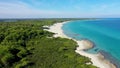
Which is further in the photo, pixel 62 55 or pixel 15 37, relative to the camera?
pixel 15 37

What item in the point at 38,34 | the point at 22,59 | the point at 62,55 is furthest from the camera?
the point at 38,34

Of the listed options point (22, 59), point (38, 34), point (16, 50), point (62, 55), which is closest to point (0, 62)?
point (22, 59)

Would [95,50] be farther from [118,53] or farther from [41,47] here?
[41,47]

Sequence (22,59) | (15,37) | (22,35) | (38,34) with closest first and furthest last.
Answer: (22,59)
(15,37)
(22,35)
(38,34)

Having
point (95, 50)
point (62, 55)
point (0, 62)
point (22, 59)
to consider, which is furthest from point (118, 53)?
point (0, 62)

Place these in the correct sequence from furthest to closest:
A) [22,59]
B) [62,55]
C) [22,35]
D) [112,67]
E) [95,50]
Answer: [22,35]
[95,50]
[62,55]
[22,59]
[112,67]

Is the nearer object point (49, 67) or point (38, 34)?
point (49, 67)

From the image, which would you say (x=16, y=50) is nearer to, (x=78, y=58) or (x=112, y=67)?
(x=78, y=58)

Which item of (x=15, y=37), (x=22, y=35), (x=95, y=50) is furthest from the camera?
(x=22, y=35)
